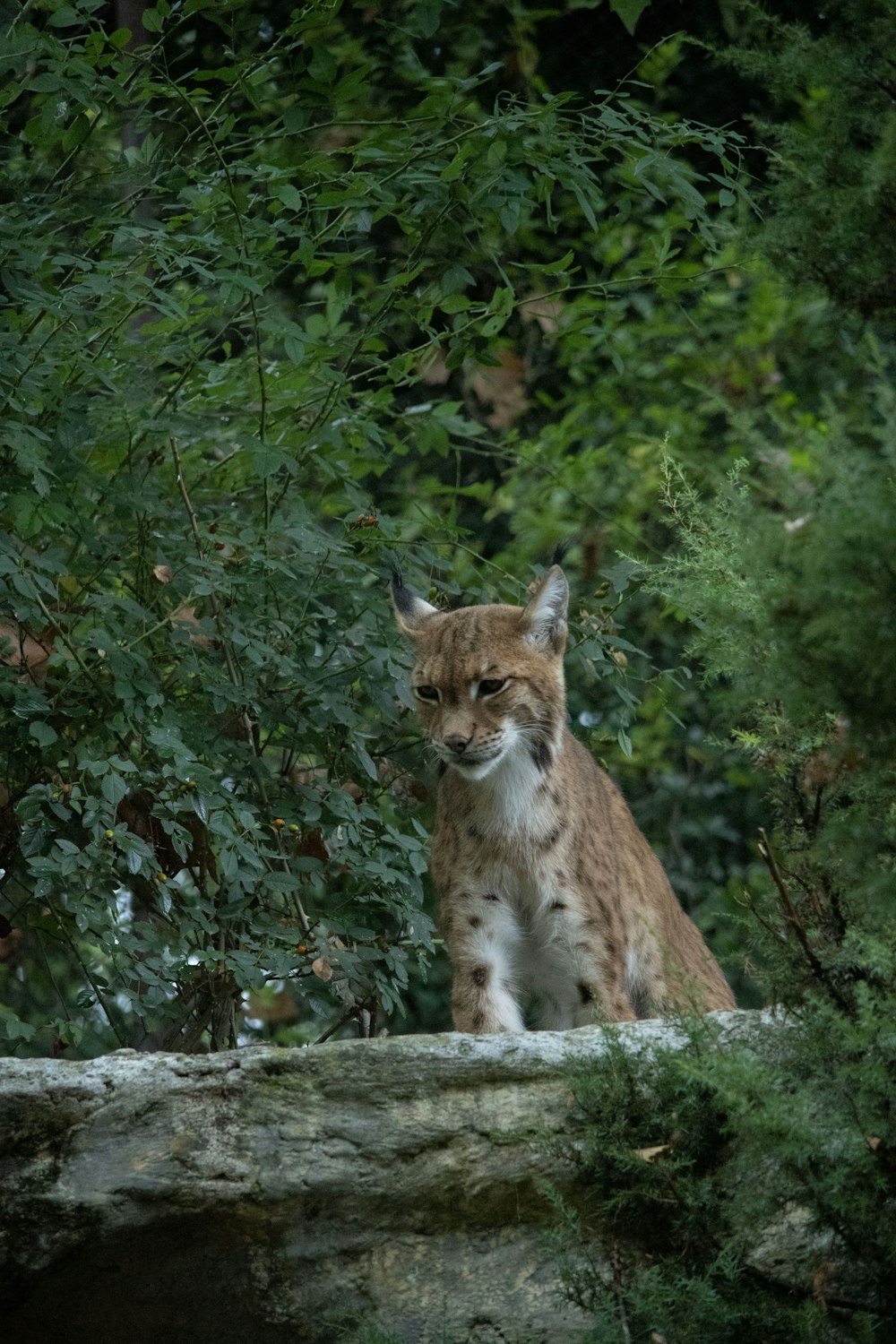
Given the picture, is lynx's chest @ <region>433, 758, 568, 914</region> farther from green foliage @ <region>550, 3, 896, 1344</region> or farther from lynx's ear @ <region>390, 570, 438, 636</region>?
green foliage @ <region>550, 3, 896, 1344</region>

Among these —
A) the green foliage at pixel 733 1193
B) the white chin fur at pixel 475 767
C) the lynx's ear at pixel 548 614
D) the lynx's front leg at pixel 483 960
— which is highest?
the green foliage at pixel 733 1193

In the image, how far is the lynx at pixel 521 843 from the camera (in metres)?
5.45

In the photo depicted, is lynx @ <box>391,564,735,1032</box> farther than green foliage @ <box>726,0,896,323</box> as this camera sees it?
Yes

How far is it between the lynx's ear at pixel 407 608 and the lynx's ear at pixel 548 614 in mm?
381

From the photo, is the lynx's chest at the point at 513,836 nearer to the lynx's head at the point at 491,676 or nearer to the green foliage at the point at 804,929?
the lynx's head at the point at 491,676

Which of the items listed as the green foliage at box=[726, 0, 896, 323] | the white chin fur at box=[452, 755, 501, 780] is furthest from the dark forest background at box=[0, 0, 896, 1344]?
the white chin fur at box=[452, 755, 501, 780]

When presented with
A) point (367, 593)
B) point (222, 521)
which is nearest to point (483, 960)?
point (367, 593)

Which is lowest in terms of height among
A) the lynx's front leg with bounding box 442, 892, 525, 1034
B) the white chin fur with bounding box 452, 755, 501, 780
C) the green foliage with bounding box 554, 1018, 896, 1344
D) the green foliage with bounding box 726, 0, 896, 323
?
the lynx's front leg with bounding box 442, 892, 525, 1034

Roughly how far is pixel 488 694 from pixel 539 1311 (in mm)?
2301

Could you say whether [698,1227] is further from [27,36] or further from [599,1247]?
[27,36]

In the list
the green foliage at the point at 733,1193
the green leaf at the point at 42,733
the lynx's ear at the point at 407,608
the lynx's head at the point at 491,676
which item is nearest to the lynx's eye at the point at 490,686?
the lynx's head at the point at 491,676

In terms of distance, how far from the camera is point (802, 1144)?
3.19 meters

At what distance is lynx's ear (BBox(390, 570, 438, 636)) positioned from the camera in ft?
19.0

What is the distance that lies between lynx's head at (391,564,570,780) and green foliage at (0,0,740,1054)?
0.15 m
